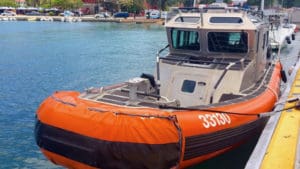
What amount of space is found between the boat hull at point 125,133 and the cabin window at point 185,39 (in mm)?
2890

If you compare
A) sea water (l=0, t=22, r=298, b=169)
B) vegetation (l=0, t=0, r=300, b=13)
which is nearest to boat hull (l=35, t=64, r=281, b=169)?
sea water (l=0, t=22, r=298, b=169)

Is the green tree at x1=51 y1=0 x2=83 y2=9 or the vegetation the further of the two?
the green tree at x1=51 y1=0 x2=83 y2=9

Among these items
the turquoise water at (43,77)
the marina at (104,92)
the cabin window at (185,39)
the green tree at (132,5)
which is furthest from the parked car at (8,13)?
the cabin window at (185,39)

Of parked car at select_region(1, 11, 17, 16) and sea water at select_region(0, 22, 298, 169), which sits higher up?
parked car at select_region(1, 11, 17, 16)

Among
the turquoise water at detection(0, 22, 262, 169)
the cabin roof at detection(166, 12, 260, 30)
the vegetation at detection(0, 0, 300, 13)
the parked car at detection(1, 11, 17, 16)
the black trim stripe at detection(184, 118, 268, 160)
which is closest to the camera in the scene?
the black trim stripe at detection(184, 118, 268, 160)

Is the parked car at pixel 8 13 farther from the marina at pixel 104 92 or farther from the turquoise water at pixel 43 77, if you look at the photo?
the marina at pixel 104 92

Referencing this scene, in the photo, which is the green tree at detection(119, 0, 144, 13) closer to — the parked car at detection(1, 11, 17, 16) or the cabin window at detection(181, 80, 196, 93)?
the parked car at detection(1, 11, 17, 16)

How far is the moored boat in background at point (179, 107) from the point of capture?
7.03 meters

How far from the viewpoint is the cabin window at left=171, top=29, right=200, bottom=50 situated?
10859 mm

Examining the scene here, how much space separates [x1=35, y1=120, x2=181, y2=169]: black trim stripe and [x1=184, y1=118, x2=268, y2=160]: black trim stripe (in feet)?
1.55

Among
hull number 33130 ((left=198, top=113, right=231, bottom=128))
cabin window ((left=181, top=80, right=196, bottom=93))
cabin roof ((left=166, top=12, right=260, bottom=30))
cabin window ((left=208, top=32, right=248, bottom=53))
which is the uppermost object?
cabin roof ((left=166, top=12, right=260, bottom=30))

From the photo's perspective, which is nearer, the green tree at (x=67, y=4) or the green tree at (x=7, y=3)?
the green tree at (x=67, y=4)

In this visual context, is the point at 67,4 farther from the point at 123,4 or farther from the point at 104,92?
the point at 104,92

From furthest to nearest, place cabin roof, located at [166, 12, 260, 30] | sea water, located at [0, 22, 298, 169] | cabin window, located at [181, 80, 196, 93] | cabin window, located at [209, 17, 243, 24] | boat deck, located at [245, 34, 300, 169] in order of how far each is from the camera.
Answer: sea water, located at [0, 22, 298, 169] → cabin window, located at [209, 17, 243, 24] → cabin roof, located at [166, 12, 260, 30] → cabin window, located at [181, 80, 196, 93] → boat deck, located at [245, 34, 300, 169]
